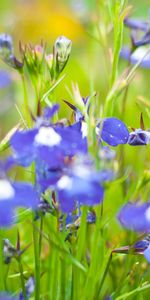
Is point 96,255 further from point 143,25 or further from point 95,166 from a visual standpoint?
point 143,25

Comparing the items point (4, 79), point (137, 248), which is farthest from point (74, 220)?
point (4, 79)

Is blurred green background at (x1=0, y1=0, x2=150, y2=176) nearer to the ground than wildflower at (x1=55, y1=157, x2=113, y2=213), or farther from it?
nearer to the ground

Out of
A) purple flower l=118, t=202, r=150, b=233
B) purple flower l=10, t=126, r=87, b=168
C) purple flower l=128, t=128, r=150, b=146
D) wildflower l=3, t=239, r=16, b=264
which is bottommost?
wildflower l=3, t=239, r=16, b=264

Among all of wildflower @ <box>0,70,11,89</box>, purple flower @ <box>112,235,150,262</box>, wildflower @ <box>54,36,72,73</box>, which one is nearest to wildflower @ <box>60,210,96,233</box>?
purple flower @ <box>112,235,150,262</box>

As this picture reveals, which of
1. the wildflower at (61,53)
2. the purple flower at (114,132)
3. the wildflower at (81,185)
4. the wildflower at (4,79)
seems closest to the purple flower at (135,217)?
the wildflower at (81,185)

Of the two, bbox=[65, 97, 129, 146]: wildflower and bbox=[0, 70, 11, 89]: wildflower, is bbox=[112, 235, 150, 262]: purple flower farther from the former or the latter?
bbox=[0, 70, 11, 89]: wildflower

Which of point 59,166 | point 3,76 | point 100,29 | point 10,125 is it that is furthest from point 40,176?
point 10,125
